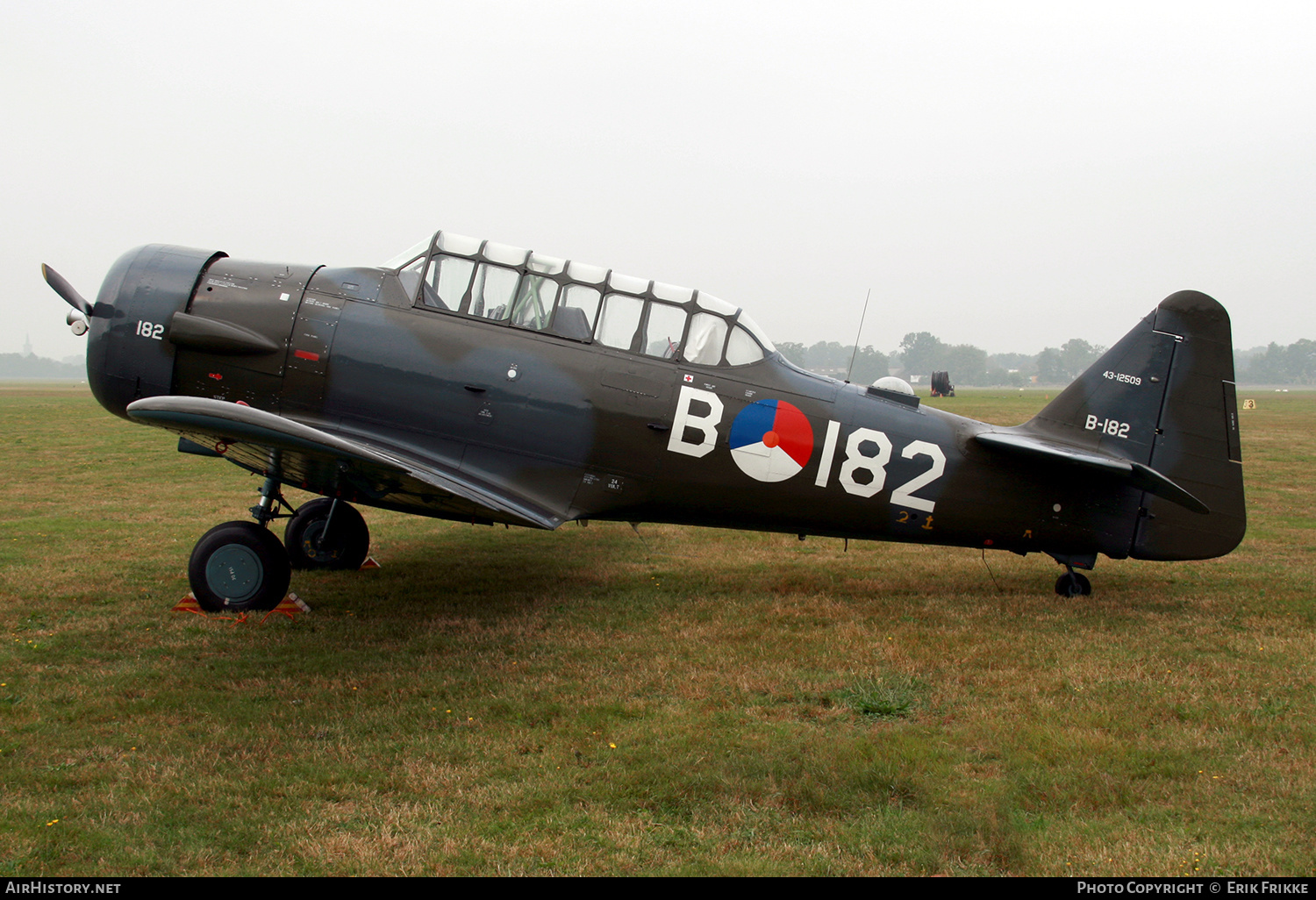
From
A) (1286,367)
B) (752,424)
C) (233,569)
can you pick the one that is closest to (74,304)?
(233,569)

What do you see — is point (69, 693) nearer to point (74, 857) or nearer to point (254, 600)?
point (254, 600)

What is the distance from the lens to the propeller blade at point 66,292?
6422mm

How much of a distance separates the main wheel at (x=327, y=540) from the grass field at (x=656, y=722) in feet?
1.02

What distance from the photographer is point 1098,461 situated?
6.36 metres

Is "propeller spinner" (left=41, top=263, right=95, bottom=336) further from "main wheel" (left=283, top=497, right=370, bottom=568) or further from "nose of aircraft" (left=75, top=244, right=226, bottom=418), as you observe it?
"main wheel" (left=283, top=497, right=370, bottom=568)

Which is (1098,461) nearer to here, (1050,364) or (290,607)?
(290,607)

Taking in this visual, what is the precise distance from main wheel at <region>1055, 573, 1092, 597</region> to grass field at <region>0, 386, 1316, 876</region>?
11cm

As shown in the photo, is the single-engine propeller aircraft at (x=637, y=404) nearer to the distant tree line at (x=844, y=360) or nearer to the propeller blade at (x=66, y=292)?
the propeller blade at (x=66, y=292)

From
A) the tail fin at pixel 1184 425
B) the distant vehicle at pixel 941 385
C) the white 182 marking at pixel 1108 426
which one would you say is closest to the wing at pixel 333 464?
the white 182 marking at pixel 1108 426

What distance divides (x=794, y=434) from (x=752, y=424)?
1.18 feet

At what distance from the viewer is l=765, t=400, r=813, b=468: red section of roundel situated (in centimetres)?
673

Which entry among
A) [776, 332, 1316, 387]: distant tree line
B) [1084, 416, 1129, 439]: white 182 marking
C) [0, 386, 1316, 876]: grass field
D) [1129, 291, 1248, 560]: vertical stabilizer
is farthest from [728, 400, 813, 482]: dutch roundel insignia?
[776, 332, 1316, 387]: distant tree line

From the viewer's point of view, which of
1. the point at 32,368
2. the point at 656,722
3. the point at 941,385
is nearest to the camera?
the point at 656,722

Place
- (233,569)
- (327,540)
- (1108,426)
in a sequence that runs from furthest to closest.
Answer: (327,540) < (1108,426) < (233,569)
